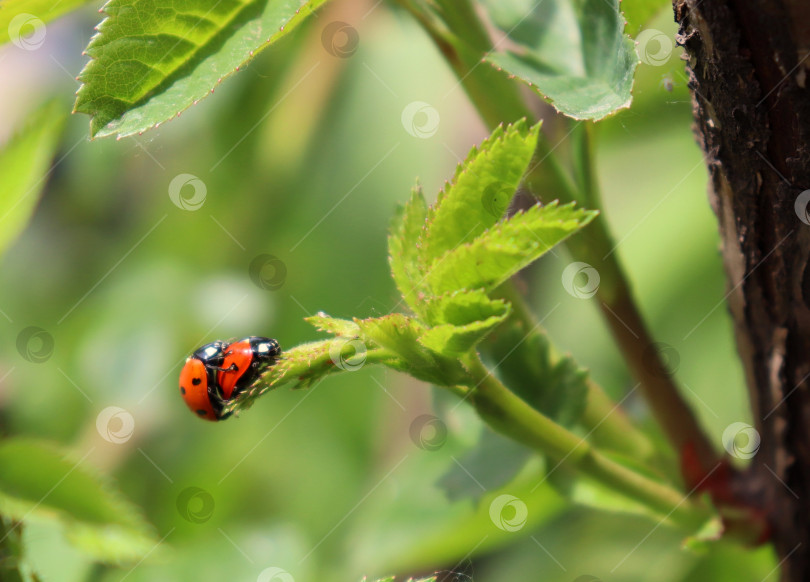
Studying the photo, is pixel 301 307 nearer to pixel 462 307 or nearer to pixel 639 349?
pixel 639 349

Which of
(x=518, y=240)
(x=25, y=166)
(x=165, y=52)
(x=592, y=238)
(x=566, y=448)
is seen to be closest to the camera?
(x=518, y=240)

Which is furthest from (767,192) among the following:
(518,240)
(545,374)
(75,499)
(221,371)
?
(75,499)

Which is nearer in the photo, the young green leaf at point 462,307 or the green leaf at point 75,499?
the young green leaf at point 462,307

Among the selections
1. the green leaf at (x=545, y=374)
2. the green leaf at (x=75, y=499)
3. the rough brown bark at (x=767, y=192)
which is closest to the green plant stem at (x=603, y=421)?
the green leaf at (x=545, y=374)

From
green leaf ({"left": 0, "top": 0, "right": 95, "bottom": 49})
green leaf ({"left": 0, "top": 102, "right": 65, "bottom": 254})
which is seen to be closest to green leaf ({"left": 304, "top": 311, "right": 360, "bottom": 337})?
green leaf ({"left": 0, "top": 0, "right": 95, "bottom": 49})

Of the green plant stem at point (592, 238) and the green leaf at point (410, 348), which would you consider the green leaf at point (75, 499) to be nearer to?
the green leaf at point (410, 348)

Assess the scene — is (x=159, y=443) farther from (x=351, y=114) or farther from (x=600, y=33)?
(x=600, y=33)

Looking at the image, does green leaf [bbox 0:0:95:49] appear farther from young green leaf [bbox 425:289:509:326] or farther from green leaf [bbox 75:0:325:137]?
young green leaf [bbox 425:289:509:326]
